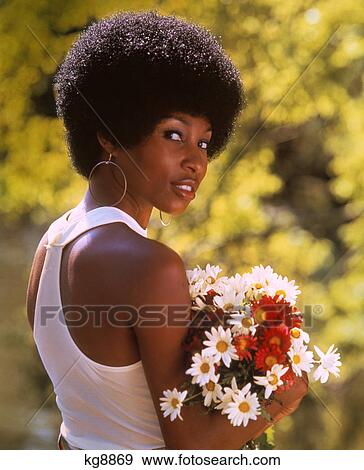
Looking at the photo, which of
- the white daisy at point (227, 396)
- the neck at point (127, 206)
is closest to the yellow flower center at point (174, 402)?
the white daisy at point (227, 396)

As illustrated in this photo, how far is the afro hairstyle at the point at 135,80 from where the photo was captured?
1.74 m

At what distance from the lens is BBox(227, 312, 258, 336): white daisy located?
1561mm

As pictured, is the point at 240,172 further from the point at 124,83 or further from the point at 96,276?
the point at 96,276

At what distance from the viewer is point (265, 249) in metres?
3.17

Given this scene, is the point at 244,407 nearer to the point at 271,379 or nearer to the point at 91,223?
the point at 271,379

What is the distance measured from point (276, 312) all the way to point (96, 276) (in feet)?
1.33

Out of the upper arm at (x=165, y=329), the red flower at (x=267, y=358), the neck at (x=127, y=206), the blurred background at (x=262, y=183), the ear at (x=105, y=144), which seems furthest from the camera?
the blurred background at (x=262, y=183)

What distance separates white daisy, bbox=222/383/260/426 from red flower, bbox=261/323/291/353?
12cm

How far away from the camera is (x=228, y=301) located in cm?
162

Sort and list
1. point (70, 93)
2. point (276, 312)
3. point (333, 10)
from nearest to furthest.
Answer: point (276, 312), point (70, 93), point (333, 10)

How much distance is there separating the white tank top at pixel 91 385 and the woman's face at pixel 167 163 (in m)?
0.16

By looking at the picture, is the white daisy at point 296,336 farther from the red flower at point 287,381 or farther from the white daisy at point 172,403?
the white daisy at point 172,403
